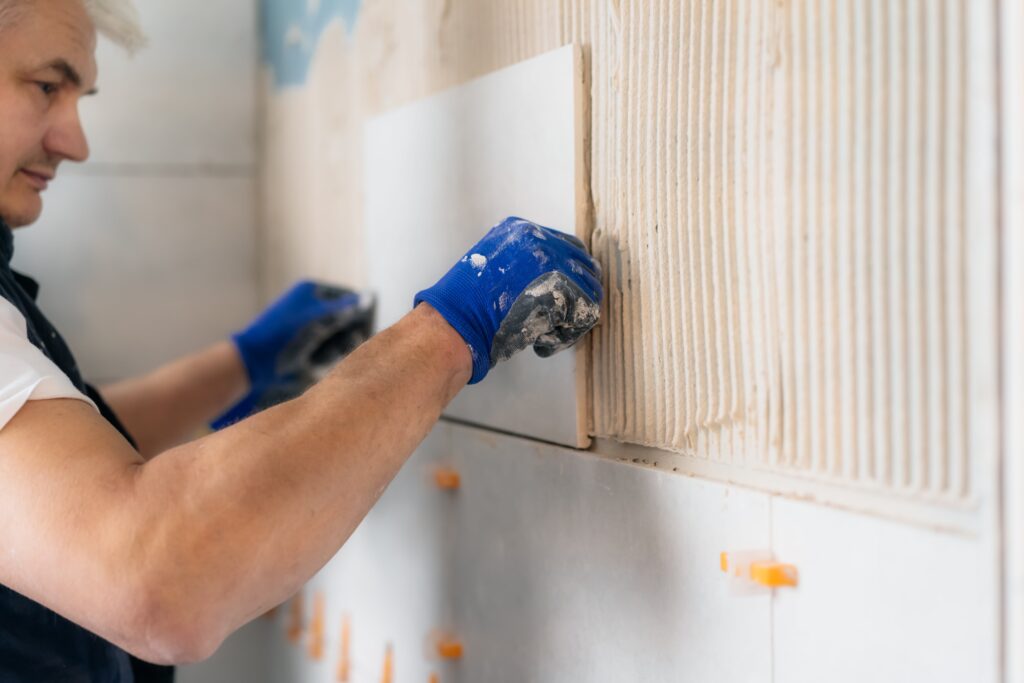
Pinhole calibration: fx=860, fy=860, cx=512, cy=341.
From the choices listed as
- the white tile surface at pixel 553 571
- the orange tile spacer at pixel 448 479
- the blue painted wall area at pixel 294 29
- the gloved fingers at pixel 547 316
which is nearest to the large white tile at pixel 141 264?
the blue painted wall area at pixel 294 29

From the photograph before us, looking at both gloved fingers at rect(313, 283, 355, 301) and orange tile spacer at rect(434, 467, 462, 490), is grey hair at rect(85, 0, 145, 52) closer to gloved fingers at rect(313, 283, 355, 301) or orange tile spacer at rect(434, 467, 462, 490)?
gloved fingers at rect(313, 283, 355, 301)

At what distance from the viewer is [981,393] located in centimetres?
63

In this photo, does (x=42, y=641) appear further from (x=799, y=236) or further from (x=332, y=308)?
(x=799, y=236)

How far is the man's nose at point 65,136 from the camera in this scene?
1.19 metres

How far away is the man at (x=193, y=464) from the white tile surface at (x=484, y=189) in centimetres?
9

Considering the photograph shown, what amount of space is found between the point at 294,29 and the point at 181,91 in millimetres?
372

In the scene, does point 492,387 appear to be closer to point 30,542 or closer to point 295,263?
point 30,542

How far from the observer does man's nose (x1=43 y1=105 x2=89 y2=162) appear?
1.19 meters

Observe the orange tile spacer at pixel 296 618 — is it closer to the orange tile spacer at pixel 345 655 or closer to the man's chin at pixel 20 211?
the orange tile spacer at pixel 345 655

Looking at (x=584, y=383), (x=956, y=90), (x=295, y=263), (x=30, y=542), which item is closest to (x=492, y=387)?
(x=584, y=383)

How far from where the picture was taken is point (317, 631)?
72.8 inches

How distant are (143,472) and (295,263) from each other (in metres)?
1.30

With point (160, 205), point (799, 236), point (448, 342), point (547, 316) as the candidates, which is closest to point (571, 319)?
point (547, 316)

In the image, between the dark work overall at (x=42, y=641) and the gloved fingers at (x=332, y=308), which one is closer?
the dark work overall at (x=42, y=641)
